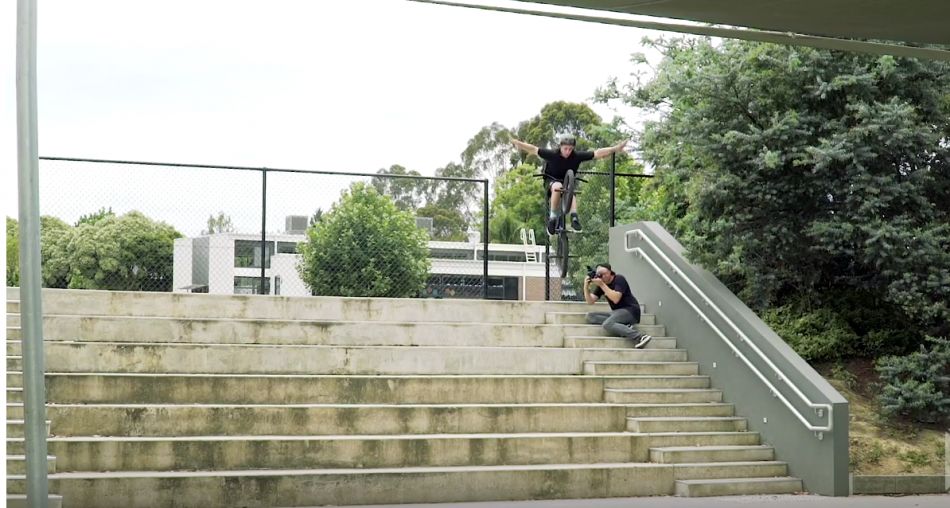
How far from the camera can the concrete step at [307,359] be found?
1135 centimetres

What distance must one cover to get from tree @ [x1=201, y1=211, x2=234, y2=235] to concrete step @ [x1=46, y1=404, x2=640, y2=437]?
6.58m

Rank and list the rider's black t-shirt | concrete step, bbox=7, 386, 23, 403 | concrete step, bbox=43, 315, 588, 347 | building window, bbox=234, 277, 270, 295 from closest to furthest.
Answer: concrete step, bbox=7, 386, 23, 403 < concrete step, bbox=43, 315, 588, 347 < the rider's black t-shirt < building window, bbox=234, 277, 270, 295

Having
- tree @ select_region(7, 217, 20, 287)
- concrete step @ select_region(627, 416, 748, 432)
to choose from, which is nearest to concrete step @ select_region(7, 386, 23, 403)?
tree @ select_region(7, 217, 20, 287)

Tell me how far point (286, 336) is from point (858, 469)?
19.8 ft

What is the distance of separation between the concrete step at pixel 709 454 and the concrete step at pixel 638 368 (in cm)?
145

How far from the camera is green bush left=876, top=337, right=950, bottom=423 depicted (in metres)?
12.7

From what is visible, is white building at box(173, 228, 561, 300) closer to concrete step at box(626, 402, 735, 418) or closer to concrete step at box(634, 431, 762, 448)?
concrete step at box(626, 402, 735, 418)

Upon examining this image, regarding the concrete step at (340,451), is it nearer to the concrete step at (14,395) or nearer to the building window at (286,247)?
the concrete step at (14,395)

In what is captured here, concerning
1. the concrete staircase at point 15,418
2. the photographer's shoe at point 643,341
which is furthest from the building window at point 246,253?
the photographer's shoe at point 643,341

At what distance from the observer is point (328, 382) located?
37.8 feet

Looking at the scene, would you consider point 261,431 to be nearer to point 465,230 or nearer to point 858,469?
point 858,469

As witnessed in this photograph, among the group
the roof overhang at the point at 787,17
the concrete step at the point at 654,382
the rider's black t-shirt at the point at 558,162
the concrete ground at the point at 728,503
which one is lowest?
the concrete ground at the point at 728,503

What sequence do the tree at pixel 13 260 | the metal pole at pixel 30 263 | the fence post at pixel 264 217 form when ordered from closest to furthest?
the metal pole at pixel 30 263 < the fence post at pixel 264 217 < the tree at pixel 13 260

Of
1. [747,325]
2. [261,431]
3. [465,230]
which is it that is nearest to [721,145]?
[747,325]
